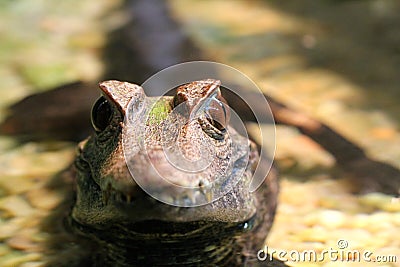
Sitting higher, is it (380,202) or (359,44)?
(359,44)

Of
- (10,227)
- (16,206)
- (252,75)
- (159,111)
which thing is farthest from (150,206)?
(252,75)

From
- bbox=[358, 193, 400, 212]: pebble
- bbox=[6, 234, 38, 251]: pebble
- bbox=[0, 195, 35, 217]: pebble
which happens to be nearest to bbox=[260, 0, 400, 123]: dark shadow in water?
bbox=[358, 193, 400, 212]: pebble

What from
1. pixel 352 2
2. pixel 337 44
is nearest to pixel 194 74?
pixel 337 44

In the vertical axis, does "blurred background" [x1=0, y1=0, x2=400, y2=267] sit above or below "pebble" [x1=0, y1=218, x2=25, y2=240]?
above

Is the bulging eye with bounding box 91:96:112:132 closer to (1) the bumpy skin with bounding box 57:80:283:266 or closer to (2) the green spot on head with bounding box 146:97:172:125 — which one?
(1) the bumpy skin with bounding box 57:80:283:266

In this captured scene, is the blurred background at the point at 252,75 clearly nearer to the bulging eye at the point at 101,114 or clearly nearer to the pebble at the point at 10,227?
the pebble at the point at 10,227

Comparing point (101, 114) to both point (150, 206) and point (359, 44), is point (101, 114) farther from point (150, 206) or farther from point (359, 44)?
point (359, 44)
